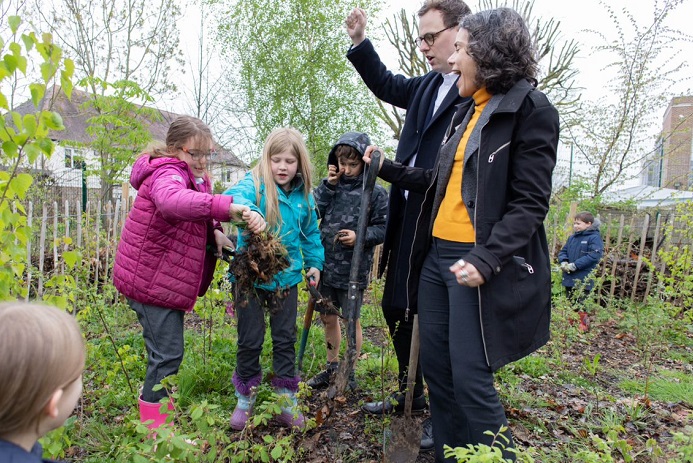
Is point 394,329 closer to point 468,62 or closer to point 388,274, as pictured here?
point 388,274

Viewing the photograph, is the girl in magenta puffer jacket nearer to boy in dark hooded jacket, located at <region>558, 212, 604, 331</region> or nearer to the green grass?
the green grass

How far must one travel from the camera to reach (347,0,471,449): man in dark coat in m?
2.67

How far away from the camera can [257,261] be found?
2617 mm

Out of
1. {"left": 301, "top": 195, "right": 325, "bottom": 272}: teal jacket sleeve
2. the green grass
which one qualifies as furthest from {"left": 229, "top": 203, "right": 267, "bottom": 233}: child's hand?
the green grass

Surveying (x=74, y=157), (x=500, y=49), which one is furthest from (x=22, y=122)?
(x=74, y=157)

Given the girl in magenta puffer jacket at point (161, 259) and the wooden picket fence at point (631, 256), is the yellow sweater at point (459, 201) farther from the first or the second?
the wooden picket fence at point (631, 256)

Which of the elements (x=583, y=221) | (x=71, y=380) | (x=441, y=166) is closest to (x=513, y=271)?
(x=441, y=166)

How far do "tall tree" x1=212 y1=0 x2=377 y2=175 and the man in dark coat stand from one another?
12109 millimetres

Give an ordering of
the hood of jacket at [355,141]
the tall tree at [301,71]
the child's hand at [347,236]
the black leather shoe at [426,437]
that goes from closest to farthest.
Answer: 1. the black leather shoe at [426,437]
2. the hood of jacket at [355,141]
3. the child's hand at [347,236]
4. the tall tree at [301,71]

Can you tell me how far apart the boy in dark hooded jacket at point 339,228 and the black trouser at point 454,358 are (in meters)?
1.14

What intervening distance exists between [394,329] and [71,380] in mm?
2157

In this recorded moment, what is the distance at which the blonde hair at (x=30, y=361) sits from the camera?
1028mm

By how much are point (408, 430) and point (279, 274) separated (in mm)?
1174

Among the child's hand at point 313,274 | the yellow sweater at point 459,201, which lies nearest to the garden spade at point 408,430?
the yellow sweater at point 459,201
